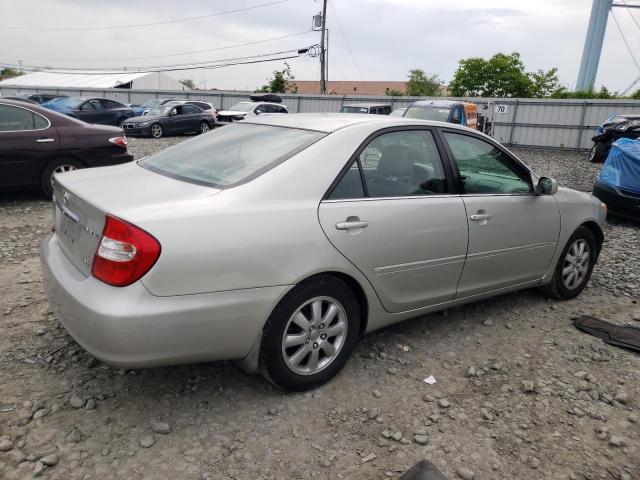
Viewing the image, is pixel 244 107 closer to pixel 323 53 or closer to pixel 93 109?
pixel 93 109

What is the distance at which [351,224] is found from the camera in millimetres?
2871

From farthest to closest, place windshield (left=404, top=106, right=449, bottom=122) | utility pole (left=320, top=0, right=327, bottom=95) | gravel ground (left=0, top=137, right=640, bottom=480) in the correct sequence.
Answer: utility pole (left=320, top=0, right=327, bottom=95) < windshield (left=404, top=106, right=449, bottom=122) < gravel ground (left=0, top=137, right=640, bottom=480)

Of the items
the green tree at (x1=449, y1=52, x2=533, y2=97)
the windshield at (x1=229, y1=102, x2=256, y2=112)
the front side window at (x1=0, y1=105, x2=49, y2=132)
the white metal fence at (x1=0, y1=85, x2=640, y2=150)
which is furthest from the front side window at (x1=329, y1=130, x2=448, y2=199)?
the green tree at (x1=449, y1=52, x2=533, y2=97)

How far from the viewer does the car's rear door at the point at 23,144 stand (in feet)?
21.5

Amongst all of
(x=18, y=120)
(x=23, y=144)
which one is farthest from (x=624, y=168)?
(x=18, y=120)

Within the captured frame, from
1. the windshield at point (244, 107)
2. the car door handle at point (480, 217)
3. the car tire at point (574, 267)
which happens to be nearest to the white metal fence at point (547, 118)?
the windshield at point (244, 107)

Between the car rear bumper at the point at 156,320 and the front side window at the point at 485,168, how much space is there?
1.72m

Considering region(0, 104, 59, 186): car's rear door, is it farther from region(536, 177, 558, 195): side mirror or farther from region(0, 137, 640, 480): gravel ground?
region(536, 177, 558, 195): side mirror

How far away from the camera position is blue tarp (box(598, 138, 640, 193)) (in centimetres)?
739

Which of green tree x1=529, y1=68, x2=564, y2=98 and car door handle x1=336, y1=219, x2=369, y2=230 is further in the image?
green tree x1=529, y1=68, x2=564, y2=98

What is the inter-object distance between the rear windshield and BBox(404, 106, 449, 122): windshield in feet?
37.1

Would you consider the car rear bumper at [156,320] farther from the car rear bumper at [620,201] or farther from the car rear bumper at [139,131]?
the car rear bumper at [139,131]

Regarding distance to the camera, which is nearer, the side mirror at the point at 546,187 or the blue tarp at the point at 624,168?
the side mirror at the point at 546,187

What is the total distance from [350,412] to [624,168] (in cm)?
668
